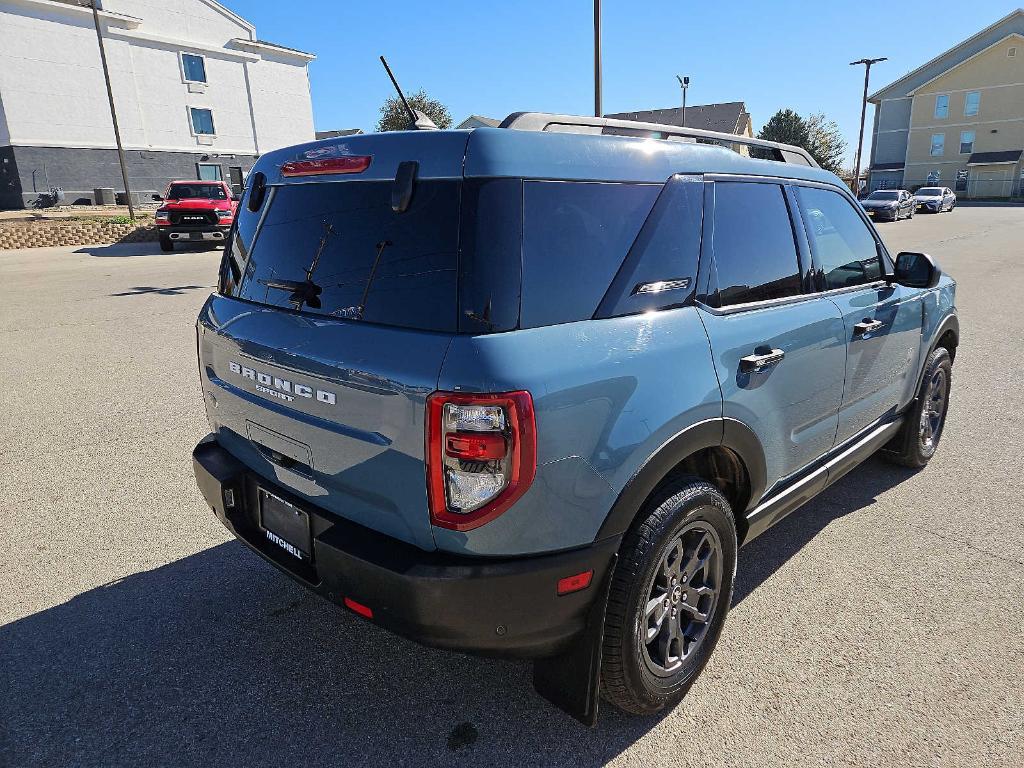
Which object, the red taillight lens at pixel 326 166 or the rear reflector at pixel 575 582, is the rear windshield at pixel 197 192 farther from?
the rear reflector at pixel 575 582

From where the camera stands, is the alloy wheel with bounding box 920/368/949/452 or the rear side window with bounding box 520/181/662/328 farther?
the alloy wheel with bounding box 920/368/949/452

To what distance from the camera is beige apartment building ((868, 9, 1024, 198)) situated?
53.5 metres

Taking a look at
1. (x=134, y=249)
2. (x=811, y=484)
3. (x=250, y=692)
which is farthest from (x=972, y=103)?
(x=250, y=692)

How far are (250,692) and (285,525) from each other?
0.65 meters

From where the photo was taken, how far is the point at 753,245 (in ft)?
8.85

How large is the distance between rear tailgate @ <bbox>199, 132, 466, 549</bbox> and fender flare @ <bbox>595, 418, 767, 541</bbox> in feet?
1.86

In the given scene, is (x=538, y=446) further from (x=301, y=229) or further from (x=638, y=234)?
(x=301, y=229)

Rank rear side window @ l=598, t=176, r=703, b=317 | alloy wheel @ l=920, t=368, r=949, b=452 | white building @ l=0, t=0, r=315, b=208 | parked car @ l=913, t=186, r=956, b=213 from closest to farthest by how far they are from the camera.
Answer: rear side window @ l=598, t=176, r=703, b=317
alloy wheel @ l=920, t=368, r=949, b=452
white building @ l=0, t=0, r=315, b=208
parked car @ l=913, t=186, r=956, b=213

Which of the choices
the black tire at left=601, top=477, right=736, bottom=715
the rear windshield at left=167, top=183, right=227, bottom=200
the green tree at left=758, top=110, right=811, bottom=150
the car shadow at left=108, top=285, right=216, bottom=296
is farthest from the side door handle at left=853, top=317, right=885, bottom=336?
the green tree at left=758, top=110, right=811, bottom=150

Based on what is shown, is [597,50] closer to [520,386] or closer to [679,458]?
[679,458]

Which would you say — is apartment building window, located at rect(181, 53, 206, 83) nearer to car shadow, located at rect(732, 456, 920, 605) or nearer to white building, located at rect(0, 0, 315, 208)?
white building, located at rect(0, 0, 315, 208)

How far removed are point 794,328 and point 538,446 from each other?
1480mm

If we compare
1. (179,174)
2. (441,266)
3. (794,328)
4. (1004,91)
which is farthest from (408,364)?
(1004,91)

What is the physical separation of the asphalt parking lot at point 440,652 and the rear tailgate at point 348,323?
78 centimetres
